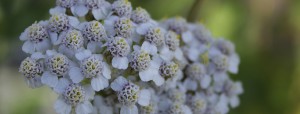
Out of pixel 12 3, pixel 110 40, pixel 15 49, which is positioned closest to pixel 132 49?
pixel 110 40

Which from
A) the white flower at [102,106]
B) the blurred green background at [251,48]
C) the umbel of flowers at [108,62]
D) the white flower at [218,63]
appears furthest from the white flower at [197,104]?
the blurred green background at [251,48]

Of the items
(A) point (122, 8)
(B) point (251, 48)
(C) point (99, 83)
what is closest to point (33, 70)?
(C) point (99, 83)

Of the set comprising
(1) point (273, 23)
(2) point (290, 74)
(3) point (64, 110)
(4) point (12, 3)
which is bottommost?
(3) point (64, 110)

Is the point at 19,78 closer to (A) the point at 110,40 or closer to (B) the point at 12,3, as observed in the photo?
(B) the point at 12,3

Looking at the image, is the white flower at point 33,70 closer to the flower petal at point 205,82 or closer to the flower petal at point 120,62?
the flower petal at point 120,62

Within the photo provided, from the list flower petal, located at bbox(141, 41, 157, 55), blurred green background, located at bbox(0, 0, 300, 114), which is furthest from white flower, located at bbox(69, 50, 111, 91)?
blurred green background, located at bbox(0, 0, 300, 114)

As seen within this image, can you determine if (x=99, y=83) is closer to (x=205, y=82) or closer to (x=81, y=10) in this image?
(x=81, y=10)
